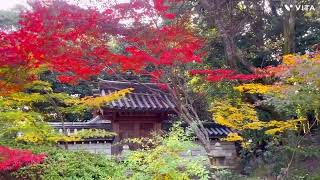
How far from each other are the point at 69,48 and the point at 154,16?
8.59 ft

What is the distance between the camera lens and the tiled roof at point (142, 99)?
12686 mm

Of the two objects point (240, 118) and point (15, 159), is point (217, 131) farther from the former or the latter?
point (15, 159)

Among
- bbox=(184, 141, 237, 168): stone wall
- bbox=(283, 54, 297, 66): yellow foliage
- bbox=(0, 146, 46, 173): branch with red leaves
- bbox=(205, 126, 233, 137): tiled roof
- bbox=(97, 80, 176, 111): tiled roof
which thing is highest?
bbox=(283, 54, 297, 66): yellow foliage

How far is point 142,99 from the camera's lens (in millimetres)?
13531

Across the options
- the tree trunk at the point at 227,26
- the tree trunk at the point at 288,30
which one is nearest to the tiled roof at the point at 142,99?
the tree trunk at the point at 227,26

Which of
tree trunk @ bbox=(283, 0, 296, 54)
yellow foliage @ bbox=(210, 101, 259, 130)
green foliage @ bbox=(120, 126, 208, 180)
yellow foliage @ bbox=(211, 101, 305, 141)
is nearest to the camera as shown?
green foliage @ bbox=(120, 126, 208, 180)

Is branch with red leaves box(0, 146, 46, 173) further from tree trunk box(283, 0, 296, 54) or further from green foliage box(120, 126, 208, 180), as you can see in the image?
tree trunk box(283, 0, 296, 54)

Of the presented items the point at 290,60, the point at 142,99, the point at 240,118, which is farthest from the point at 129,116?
the point at 290,60

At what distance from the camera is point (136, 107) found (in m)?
12.8

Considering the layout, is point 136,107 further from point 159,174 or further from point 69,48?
point 159,174

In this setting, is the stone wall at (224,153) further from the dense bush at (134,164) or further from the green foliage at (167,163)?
the green foliage at (167,163)

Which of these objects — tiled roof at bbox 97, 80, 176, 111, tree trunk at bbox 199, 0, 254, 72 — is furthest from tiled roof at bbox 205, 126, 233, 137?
tree trunk at bbox 199, 0, 254, 72

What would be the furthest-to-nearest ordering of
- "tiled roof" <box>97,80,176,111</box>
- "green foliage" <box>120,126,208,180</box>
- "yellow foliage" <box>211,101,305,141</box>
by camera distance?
"tiled roof" <box>97,80,176,111</box> < "yellow foliage" <box>211,101,305,141</box> < "green foliage" <box>120,126,208,180</box>

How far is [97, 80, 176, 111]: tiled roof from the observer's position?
1269 centimetres
